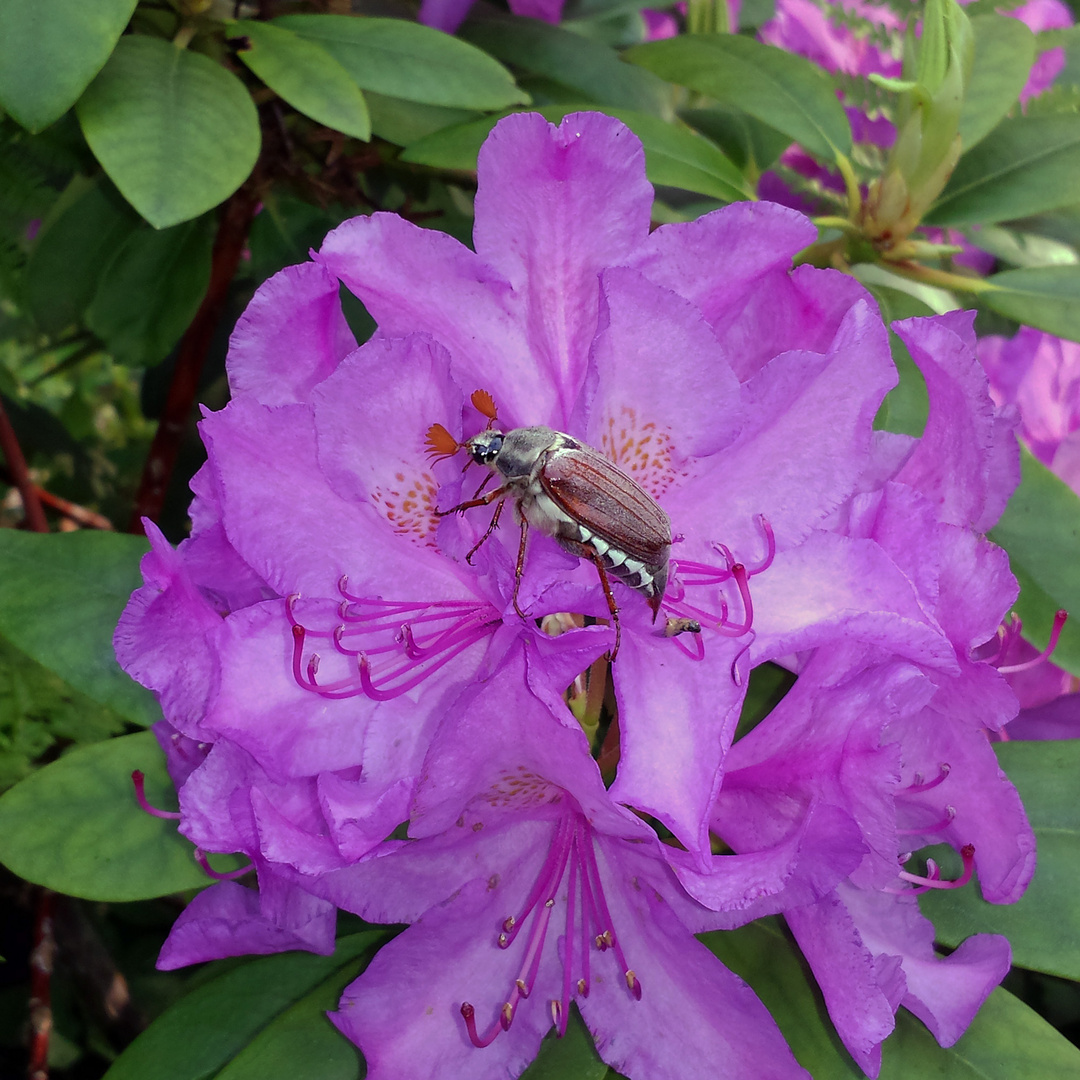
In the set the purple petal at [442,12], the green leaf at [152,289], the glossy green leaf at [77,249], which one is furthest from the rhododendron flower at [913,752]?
the glossy green leaf at [77,249]

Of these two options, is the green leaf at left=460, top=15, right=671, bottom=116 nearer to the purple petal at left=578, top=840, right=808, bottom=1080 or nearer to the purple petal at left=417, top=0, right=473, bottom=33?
the purple petal at left=417, top=0, right=473, bottom=33

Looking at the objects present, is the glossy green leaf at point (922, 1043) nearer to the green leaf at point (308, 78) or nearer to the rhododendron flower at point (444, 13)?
the green leaf at point (308, 78)

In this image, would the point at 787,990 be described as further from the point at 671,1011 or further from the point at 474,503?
the point at 474,503

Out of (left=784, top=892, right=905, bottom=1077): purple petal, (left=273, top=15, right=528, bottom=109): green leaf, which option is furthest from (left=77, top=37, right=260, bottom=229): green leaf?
(left=784, top=892, right=905, bottom=1077): purple petal

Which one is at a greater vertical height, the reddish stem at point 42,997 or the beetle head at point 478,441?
the beetle head at point 478,441

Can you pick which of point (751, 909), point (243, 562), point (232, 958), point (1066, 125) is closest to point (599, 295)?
point (243, 562)

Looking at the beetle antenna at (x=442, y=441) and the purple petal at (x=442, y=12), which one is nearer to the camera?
the beetle antenna at (x=442, y=441)

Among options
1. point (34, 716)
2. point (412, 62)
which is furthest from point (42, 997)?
point (412, 62)
